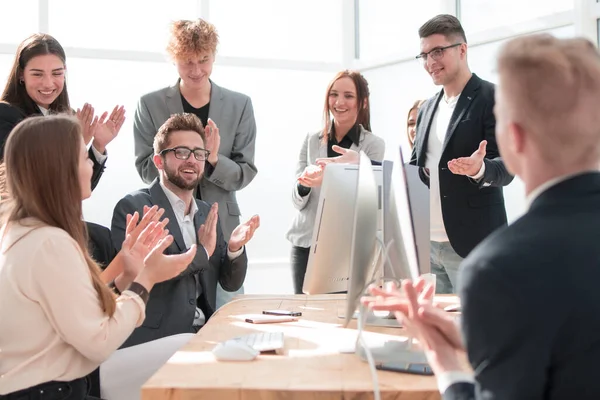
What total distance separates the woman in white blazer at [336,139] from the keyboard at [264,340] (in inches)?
71.5

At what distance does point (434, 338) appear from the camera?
120 cm

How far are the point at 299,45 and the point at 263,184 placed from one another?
1.10 meters

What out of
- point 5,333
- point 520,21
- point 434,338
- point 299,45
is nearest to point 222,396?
point 434,338

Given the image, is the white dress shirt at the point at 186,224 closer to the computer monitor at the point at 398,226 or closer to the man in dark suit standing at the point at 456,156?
the man in dark suit standing at the point at 456,156

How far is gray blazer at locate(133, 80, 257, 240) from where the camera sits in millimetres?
3451

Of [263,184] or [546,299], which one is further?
[263,184]

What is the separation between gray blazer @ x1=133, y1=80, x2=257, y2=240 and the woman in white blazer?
1.07 feet

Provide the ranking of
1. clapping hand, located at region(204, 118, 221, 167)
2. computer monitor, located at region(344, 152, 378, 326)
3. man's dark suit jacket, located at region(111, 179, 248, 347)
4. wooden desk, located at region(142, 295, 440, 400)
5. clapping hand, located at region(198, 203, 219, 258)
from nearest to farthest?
1. wooden desk, located at region(142, 295, 440, 400)
2. computer monitor, located at region(344, 152, 378, 326)
3. man's dark suit jacket, located at region(111, 179, 248, 347)
4. clapping hand, located at region(198, 203, 219, 258)
5. clapping hand, located at region(204, 118, 221, 167)

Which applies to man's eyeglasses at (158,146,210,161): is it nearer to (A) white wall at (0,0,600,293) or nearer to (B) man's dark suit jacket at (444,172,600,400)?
(B) man's dark suit jacket at (444,172,600,400)

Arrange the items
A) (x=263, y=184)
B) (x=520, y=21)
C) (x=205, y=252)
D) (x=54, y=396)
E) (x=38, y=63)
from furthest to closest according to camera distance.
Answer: (x=263, y=184) < (x=520, y=21) < (x=38, y=63) < (x=205, y=252) < (x=54, y=396)

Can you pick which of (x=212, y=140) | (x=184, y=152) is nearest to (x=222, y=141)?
(x=212, y=140)

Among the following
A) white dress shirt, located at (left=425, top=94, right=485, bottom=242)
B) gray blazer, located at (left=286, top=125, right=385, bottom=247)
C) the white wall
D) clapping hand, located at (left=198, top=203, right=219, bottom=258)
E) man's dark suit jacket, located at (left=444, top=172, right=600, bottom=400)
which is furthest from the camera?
the white wall

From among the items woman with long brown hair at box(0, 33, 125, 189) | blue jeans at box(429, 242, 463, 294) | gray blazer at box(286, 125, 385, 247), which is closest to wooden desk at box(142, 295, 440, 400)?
blue jeans at box(429, 242, 463, 294)

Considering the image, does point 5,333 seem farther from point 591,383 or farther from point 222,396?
point 591,383
